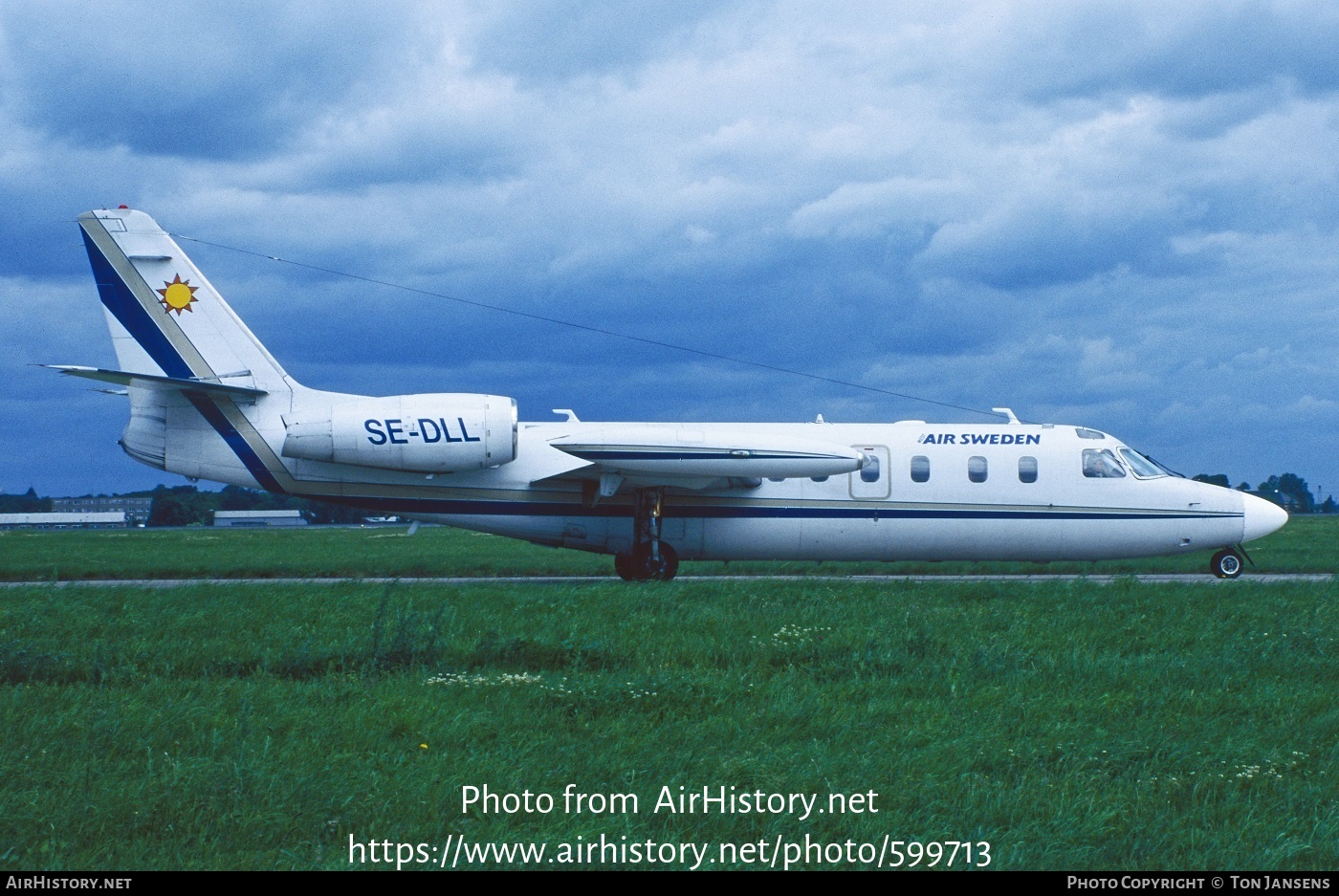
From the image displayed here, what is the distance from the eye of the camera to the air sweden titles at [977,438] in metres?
22.4

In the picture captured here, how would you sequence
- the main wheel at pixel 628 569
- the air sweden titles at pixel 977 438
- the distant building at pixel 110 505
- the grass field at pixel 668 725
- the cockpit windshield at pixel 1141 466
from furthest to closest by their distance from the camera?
the distant building at pixel 110 505 < the cockpit windshield at pixel 1141 466 < the air sweden titles at pixel 977 438 < the main wheel at pixel 628 569 < the grass field at pixel 668 725

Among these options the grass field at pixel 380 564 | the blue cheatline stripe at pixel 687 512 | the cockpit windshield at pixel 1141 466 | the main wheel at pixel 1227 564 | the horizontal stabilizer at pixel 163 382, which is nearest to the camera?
the horizontal stabilizer at pixel 163 382

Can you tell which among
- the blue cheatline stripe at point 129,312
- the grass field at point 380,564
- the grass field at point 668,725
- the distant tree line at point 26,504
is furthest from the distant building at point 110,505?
the grass field at point 668,725

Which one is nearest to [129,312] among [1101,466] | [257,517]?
[1101,466]

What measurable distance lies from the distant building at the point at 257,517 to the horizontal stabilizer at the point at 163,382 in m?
86.9

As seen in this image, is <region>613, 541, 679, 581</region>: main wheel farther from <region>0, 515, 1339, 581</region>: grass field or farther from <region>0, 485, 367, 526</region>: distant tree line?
<region>0, 485, 367, 526</region>: distant tree line

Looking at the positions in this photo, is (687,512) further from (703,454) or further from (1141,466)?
(1141,466)

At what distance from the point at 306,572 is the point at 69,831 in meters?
19.9

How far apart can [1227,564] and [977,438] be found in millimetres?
5622

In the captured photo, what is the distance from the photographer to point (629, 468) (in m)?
20.5

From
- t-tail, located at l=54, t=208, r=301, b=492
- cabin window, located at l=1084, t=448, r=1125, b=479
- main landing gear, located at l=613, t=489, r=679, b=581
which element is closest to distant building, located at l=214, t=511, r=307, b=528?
t-tail, located at l=54, t=208, r=301, b=492

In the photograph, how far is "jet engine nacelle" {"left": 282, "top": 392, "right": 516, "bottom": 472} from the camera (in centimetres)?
2003

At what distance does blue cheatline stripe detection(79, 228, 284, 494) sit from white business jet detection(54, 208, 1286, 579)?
3 cm

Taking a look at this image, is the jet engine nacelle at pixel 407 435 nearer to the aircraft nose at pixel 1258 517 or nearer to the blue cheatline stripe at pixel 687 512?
the blue cheatline stripe at pixel 687 512
